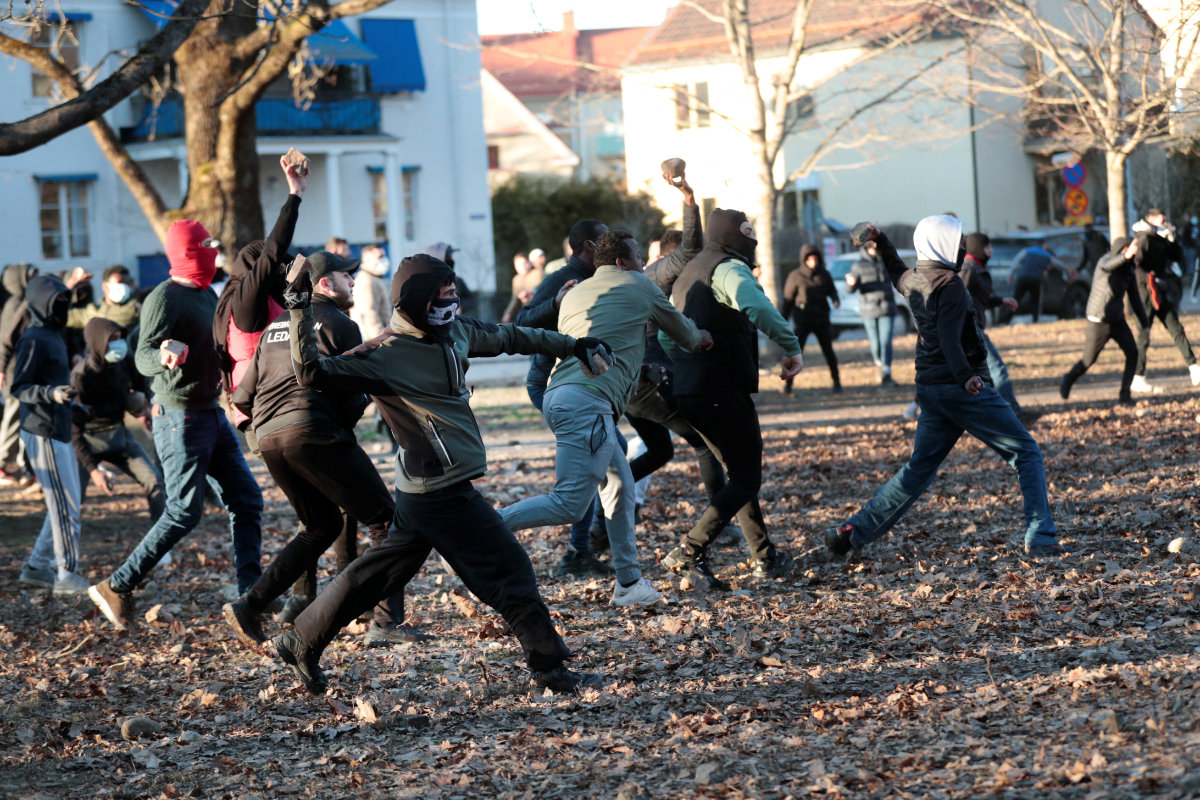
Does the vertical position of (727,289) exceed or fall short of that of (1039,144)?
it falls short

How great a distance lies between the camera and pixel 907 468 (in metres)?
7.90

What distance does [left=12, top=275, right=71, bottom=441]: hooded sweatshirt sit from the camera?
27.4 ft

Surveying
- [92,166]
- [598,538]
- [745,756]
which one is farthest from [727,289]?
[92,166]

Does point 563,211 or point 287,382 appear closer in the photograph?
point 287,382

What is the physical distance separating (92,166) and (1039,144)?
96.7ft

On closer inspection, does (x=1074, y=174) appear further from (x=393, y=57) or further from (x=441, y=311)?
(x=441, y=311)

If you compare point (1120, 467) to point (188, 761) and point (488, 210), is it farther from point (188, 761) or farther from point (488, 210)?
point (488, 210)

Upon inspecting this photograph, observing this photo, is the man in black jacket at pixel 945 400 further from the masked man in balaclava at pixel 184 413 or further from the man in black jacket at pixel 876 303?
the man in black jacket at pixel 876 303

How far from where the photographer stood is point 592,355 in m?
5.94

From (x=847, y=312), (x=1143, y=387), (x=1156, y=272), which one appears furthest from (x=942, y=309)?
(x=847, y=312)

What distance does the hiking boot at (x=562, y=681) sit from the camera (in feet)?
19.3

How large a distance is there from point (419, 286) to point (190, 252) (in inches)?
98.1

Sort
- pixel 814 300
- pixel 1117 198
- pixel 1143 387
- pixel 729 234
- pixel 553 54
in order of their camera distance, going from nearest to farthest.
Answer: pixel 729 234 < pixel 1143 387 < pixel 814 300 < pixel 1117 198 < pixel 553 54

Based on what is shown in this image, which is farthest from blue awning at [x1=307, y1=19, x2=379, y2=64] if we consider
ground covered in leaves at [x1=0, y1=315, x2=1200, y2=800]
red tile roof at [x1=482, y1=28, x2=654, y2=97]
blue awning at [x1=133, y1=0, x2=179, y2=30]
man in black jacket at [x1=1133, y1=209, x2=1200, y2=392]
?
red tile roof at [x1=482, y1=28, x2=654, y2=97]
